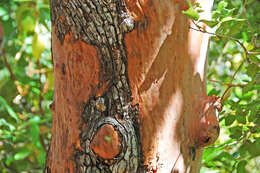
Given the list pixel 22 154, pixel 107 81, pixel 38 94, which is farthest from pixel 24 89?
pixel 107 81

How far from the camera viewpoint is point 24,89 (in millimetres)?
1618

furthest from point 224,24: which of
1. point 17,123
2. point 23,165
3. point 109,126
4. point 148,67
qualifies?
point 23,165

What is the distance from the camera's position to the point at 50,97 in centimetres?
146

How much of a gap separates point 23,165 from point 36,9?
0.76 meters

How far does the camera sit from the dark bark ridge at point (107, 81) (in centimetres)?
75

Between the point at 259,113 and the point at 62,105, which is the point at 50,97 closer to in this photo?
the point at 62,105

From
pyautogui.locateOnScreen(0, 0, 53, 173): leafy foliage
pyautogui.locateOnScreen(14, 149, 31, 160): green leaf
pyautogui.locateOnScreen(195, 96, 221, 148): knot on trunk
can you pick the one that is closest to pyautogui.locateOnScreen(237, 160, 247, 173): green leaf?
pyautogui.locateOnScreen(195, 96, 221, 148): knot on trunk

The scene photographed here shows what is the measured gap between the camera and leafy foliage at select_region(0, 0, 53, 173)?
1375 millimetres

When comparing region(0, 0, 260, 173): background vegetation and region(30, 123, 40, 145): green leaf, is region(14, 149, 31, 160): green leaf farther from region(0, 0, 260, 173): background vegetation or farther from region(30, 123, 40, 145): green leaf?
region(30, 123, 40, 145): green leaf

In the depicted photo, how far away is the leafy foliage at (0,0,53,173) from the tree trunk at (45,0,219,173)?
51 cm

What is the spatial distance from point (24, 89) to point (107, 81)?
37.2 inches

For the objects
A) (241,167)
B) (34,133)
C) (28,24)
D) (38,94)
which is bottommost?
(241,167)

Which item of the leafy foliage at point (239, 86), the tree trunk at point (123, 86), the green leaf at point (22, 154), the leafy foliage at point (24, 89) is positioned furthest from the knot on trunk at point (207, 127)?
the green leaf at point (22, 154)

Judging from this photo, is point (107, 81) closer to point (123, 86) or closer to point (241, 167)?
point (123, 86)
